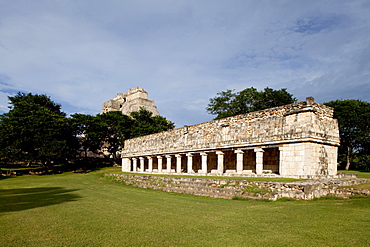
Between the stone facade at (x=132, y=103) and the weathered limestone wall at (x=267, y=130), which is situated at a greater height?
the stone facade at (x=132, y=103)

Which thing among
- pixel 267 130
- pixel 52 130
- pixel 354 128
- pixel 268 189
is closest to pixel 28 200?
pixel 268 189

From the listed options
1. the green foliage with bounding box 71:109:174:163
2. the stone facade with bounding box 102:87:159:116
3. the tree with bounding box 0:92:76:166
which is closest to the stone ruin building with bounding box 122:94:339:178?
the tree with bounding box 0:92:76:166

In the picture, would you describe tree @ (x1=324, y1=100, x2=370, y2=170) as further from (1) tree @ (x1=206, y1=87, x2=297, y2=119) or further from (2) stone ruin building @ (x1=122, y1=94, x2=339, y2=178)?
(2) stone ruin building @ (x1=122, y1=94, x2=339, y2=178)

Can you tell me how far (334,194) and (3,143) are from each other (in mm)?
36668

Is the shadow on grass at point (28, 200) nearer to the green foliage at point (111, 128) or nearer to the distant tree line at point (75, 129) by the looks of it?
the distant tree line at point (75, 129)

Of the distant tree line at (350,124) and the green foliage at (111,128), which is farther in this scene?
the green foliage at (111,128)

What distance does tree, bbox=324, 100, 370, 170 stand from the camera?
1284 inches

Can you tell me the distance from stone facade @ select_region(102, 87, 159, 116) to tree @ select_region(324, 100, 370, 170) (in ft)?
131

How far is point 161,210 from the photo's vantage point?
778 cm

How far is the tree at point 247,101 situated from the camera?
39.8m

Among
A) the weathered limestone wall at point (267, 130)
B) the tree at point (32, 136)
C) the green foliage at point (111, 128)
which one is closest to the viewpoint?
the weathered limestone wall at point (267, 130)

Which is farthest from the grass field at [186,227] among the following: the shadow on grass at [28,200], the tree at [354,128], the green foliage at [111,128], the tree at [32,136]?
the green foliage at [111,128]

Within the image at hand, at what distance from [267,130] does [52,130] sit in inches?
1173

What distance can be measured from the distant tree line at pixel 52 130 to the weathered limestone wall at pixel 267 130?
18.6 m
